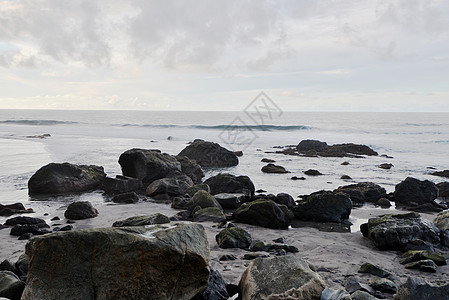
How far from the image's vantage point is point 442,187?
15156mm

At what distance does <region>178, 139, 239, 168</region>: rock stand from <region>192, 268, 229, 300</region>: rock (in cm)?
1785

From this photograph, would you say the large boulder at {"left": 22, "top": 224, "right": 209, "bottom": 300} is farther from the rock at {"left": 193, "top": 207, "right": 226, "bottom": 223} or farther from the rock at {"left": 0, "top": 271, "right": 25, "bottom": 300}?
the rock at {"left": 193, "top": 207, "right": 226, "bottom": 223}

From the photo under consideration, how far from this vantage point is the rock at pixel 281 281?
15.3 feet

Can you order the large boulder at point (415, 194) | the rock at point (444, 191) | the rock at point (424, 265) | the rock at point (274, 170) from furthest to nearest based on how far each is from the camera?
the rock at point (274, 170)
the rock at point (444, 191)
the large boulder at point (415, 194)
the rock at point (424, 265)

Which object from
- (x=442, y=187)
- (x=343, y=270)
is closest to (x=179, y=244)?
(x=343, y=270)

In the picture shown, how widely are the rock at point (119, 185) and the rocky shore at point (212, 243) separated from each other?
0.16 ft

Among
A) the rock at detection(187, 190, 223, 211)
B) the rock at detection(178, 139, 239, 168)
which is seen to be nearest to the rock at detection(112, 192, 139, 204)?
the rock at detection(187, 190, 223, 211)

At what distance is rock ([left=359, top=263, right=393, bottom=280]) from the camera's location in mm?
6320

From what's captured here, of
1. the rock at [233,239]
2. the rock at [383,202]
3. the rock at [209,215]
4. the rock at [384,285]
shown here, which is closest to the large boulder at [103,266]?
the rock at [384,285]

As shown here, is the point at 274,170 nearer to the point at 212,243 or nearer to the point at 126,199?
the point at 126,199

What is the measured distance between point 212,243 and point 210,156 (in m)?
15.8

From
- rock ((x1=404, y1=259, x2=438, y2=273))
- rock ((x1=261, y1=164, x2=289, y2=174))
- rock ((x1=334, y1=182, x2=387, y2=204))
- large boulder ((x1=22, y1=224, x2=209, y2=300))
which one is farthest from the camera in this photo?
rock ((x1=261, y1=164, x2=289, y2=174))

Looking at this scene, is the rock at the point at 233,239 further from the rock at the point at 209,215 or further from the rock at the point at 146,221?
the rock at the point at 209,215

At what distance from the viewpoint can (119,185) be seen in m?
14.4
